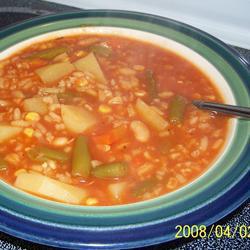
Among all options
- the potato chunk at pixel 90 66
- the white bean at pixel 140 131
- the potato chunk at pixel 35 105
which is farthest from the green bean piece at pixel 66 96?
the white bean at pixel 140 131

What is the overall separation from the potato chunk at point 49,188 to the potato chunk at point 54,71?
3.00 ft

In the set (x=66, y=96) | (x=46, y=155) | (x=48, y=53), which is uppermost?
(x=48, y=53)

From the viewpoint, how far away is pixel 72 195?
6.84ft

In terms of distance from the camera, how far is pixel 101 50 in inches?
123

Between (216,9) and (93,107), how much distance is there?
5.58 ft

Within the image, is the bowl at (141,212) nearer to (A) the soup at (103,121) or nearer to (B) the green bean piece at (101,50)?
(A) the soup at (103,121)

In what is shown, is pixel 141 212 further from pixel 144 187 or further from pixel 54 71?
pixel 54 71

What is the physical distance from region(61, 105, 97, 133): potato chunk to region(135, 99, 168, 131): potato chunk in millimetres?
287

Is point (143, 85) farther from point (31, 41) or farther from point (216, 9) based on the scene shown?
point (216, 9)

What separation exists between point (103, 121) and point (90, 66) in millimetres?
580

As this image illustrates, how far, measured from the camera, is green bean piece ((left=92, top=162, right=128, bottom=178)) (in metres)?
2.24

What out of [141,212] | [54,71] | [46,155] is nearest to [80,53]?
[54,71]

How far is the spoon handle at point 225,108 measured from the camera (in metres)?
2.29

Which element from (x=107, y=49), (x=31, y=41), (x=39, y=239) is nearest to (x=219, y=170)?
(x=39, y=239)
